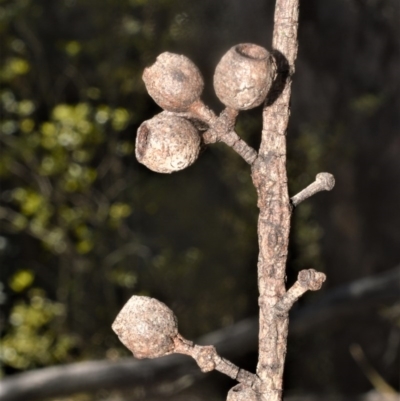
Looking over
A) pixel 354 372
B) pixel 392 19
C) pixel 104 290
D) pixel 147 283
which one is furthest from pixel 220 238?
pixel 392 19

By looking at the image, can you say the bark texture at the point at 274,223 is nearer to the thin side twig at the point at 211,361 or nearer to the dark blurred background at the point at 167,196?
the thin side twig at the point at 211,361

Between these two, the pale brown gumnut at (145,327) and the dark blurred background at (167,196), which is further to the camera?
the dark blurred background at (167,196)

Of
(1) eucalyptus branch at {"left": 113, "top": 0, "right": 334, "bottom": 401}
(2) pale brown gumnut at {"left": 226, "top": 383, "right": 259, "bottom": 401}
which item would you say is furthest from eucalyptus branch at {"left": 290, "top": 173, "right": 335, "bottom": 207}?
(2) pale brown gumnut at {"left": 226, "top": 383, "right": 259, "bottom": 401}

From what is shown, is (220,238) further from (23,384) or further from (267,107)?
(267,107)

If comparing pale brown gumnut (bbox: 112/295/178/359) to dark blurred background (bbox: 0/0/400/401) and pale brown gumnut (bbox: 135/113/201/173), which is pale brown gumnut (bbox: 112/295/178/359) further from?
dark blurred background (bbox: 0/0/400/401)

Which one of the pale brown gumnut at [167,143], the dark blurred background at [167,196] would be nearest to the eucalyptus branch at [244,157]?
the pale brown gumnut at [167,143]
